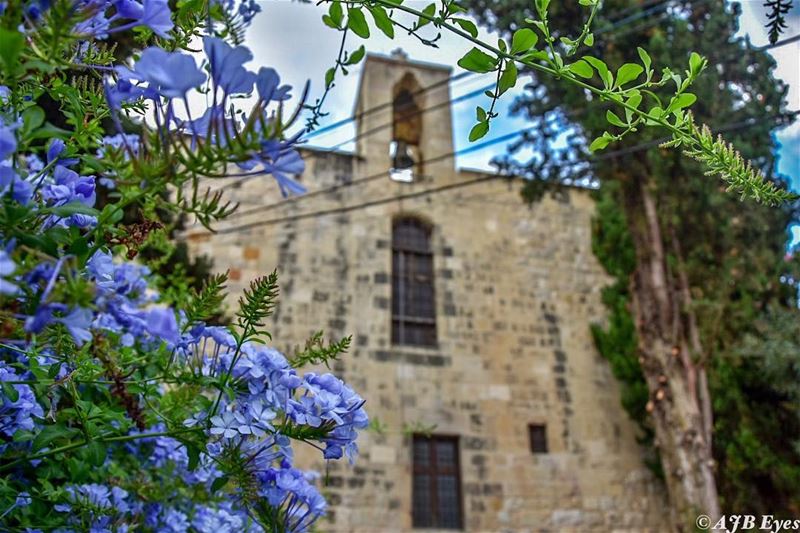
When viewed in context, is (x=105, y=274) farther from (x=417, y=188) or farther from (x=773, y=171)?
(x=417, y=188)

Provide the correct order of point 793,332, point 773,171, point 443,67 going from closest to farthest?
point 773,171 < point 793,332 < point 443,67

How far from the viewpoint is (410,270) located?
1015 cm

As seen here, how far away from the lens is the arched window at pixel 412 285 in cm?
974

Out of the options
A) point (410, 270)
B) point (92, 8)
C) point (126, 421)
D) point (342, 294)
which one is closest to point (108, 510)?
point (126, 421)

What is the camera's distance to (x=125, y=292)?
202cm

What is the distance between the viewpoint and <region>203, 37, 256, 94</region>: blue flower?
821 mm

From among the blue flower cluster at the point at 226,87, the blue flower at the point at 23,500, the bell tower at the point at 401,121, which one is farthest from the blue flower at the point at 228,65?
the bell tower at the point at 401,121

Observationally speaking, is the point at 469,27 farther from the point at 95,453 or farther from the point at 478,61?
the point at 95,453

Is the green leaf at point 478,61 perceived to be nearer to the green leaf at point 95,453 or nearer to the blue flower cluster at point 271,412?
the blue flower cluster at point 271,412

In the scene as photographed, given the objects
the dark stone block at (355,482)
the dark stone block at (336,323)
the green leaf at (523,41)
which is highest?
the dark stone block at (336,323)

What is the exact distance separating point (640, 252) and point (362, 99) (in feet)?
16.5
